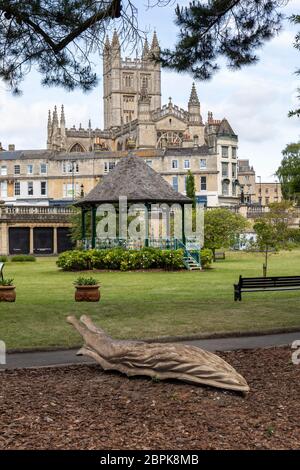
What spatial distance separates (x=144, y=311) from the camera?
1795cm

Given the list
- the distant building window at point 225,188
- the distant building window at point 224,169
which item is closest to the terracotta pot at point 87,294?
the distant building window at point 225,188

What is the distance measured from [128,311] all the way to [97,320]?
176 cm

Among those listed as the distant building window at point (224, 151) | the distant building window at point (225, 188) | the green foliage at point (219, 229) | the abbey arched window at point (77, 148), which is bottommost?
the green foliage at point (219, 229)

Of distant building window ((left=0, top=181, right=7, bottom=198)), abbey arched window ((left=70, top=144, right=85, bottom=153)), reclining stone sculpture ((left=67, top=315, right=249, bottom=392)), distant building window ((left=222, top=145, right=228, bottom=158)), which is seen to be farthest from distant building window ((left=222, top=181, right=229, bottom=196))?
reclining stone sculpture ((left=67, top=315, right=249, bottom=392))

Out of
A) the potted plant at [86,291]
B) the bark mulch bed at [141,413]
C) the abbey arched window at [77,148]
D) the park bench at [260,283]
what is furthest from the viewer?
the abbey arched window at [77,148]

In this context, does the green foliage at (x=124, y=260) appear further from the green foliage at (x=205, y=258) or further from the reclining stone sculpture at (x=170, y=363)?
the reclining stone sculpture at (x=170, y=363)

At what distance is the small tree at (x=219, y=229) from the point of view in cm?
5109

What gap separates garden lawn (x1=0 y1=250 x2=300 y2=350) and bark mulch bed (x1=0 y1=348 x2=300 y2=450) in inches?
156

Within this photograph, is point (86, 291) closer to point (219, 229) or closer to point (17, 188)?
point (219, 229)

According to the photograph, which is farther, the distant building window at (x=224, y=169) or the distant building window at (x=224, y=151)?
the distant building window at (x=224, y=151)

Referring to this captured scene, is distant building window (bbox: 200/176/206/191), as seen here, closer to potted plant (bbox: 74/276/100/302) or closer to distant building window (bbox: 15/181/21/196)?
distant building window (bbox: 15/181/21/196)

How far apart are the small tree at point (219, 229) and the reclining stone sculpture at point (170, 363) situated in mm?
41366

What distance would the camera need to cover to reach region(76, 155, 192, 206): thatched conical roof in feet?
124
